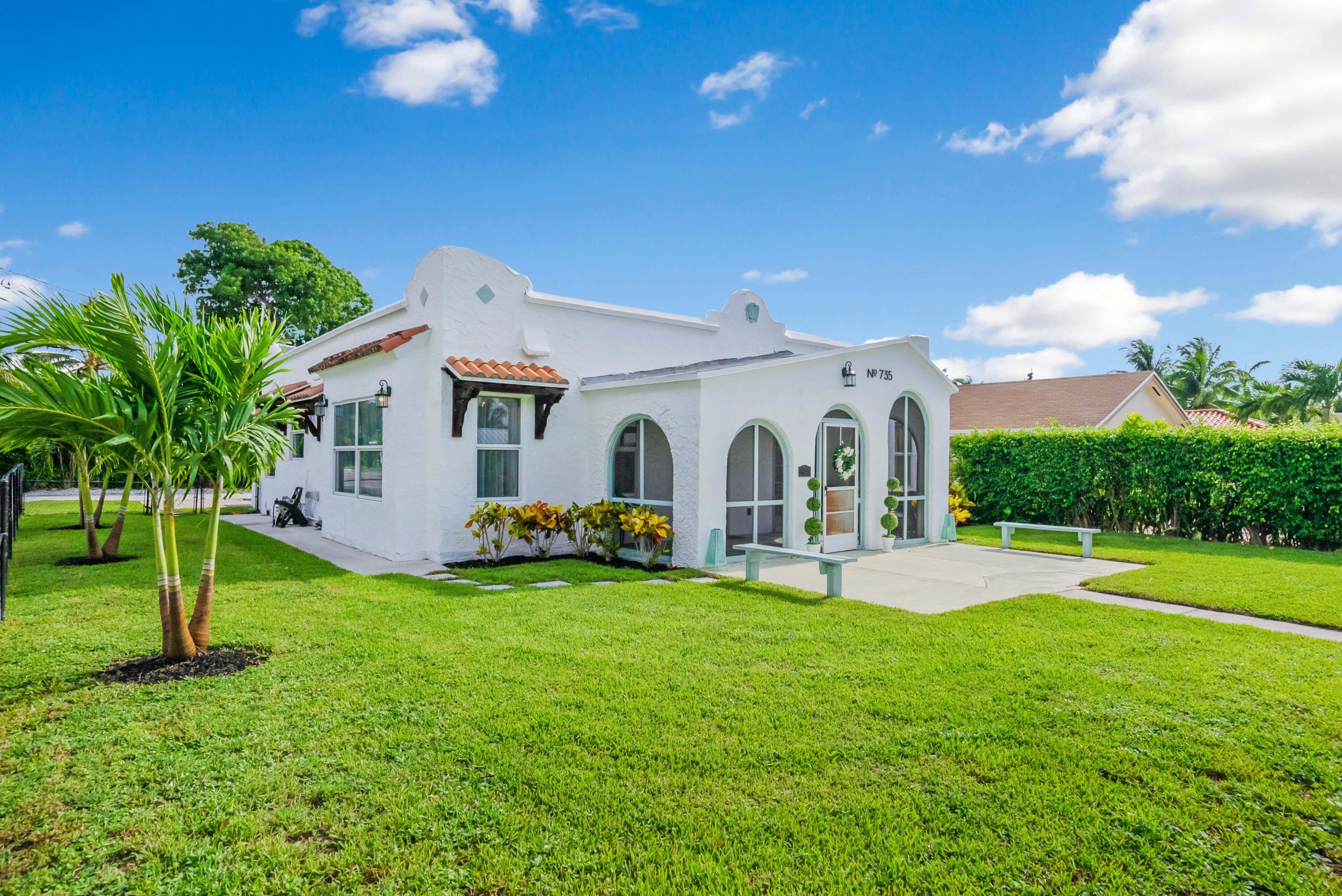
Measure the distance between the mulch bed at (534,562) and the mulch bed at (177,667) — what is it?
471cm

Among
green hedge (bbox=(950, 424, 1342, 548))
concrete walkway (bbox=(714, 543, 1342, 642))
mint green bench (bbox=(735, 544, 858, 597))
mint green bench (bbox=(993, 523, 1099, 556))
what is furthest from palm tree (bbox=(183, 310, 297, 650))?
green hedge (bbox=(950, 424, 1342, 548))

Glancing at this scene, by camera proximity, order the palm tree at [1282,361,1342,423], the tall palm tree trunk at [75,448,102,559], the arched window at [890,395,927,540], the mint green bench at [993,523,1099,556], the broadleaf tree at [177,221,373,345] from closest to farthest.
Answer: the tall palm tree trunk at [75,448,102,559] < the mint green bench at [993,523,1099,556] < the arched window at [890,395,927,540] < the palm tree at [1282,361,1342,423] < the broadleaf tree at [177,221,373,345]

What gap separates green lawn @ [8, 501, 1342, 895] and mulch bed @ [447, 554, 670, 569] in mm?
3712

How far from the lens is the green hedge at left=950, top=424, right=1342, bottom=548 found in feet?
41.9

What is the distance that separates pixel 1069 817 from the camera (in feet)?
10.6

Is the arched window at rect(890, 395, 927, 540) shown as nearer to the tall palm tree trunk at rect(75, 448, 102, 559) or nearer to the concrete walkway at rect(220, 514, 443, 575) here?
the concrete walkway at rect(220, 514, 443, 575)

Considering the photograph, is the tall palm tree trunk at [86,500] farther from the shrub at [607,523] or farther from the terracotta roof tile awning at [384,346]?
the shrub at [607,523]

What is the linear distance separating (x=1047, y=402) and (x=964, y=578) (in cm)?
1958

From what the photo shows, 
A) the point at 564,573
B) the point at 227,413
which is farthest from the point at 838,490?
the point at 227,413

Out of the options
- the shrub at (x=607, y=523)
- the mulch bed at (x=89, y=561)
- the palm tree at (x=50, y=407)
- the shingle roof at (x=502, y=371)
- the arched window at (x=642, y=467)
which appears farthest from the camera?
the arched window at (x=642, y=467)

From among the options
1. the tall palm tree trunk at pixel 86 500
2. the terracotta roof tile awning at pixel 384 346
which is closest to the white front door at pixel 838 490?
the terracotta roof tile awning at pixel 384 346

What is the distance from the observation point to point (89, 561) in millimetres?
10055

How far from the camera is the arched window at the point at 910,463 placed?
13.0m

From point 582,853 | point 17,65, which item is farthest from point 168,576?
point 17,65
